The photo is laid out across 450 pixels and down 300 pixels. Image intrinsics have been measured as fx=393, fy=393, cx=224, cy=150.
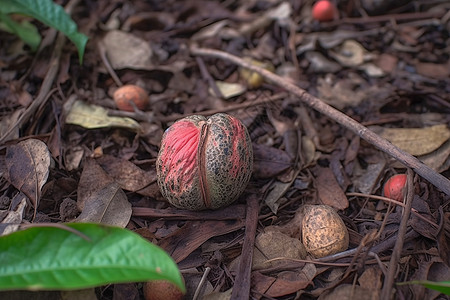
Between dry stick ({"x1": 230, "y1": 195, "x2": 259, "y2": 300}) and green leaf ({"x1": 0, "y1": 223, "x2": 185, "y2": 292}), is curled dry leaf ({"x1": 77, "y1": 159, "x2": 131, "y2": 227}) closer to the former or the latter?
green leaf ({"x1": 0, "y1": 223, "x2": 185, "y2": 292})

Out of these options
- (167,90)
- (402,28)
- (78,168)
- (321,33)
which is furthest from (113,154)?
(402,28)

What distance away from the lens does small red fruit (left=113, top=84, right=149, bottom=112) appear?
275 centimetres

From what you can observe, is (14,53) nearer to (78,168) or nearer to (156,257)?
(78,168)

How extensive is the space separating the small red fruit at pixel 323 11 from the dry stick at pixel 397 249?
1.99 meters

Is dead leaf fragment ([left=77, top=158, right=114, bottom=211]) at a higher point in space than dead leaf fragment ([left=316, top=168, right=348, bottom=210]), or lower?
higher

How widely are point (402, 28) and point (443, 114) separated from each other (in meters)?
1.11

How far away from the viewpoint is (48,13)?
2.72 metres

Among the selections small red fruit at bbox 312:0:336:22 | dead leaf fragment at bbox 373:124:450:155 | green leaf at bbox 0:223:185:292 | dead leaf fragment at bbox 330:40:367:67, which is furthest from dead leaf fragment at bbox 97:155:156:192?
small red fruit at bbox 312:0:336:22

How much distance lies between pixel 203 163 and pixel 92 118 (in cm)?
104

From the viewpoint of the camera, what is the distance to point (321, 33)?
3.55 m

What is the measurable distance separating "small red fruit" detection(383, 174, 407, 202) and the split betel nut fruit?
852 millimetres

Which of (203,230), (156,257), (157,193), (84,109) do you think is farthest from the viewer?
(84,109)

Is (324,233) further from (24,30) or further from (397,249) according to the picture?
(24,30)

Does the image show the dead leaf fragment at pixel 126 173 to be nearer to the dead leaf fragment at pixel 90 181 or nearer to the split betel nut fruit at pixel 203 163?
the dead leaf fragment at pixel 90 181
